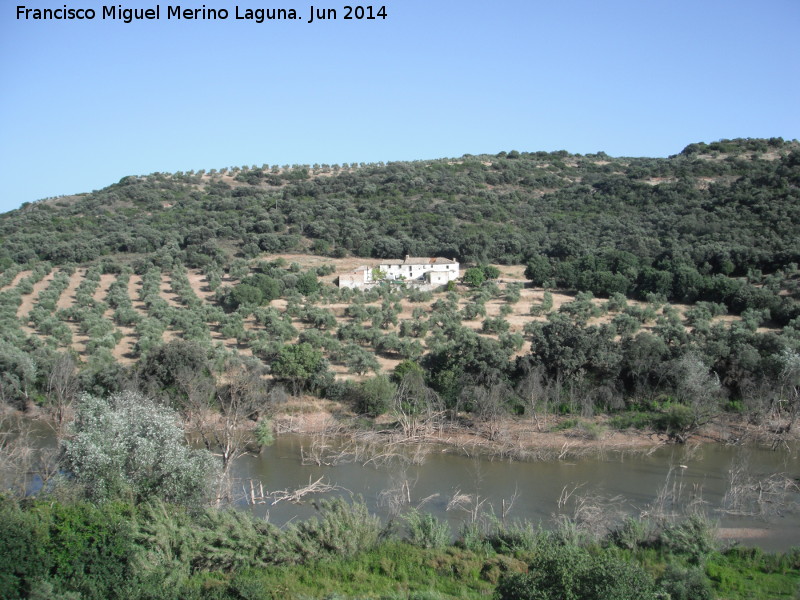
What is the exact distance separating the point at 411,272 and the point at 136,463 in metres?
35.2

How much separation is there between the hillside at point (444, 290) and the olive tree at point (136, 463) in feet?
19.7

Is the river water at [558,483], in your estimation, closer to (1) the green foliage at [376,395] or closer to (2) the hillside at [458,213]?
(1) the green foliage at [376,395]

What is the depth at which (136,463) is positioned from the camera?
43.0ft

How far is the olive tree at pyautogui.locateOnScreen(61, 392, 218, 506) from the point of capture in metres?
12.8

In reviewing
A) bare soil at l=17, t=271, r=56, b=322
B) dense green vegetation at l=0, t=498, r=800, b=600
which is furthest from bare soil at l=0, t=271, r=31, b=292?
dense green vegetation at l=0, t=498, r=800, b=600

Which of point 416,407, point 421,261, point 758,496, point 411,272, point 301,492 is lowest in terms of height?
point 758,496

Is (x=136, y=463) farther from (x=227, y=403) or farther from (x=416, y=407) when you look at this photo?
(x=416, y=407)

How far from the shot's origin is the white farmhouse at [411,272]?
142ft

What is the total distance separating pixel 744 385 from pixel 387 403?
12755mm

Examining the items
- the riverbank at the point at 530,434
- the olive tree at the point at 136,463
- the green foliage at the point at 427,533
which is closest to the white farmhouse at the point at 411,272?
the riverbank at the point at 530,434

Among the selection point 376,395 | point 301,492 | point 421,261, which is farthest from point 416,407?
point 421,261

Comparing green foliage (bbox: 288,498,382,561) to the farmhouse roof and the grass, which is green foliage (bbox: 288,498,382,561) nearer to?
the grass

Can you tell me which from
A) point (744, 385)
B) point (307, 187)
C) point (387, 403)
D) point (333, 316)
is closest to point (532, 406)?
point (387, 403)

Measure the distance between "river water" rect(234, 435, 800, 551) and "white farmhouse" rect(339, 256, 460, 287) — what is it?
69.9ft
